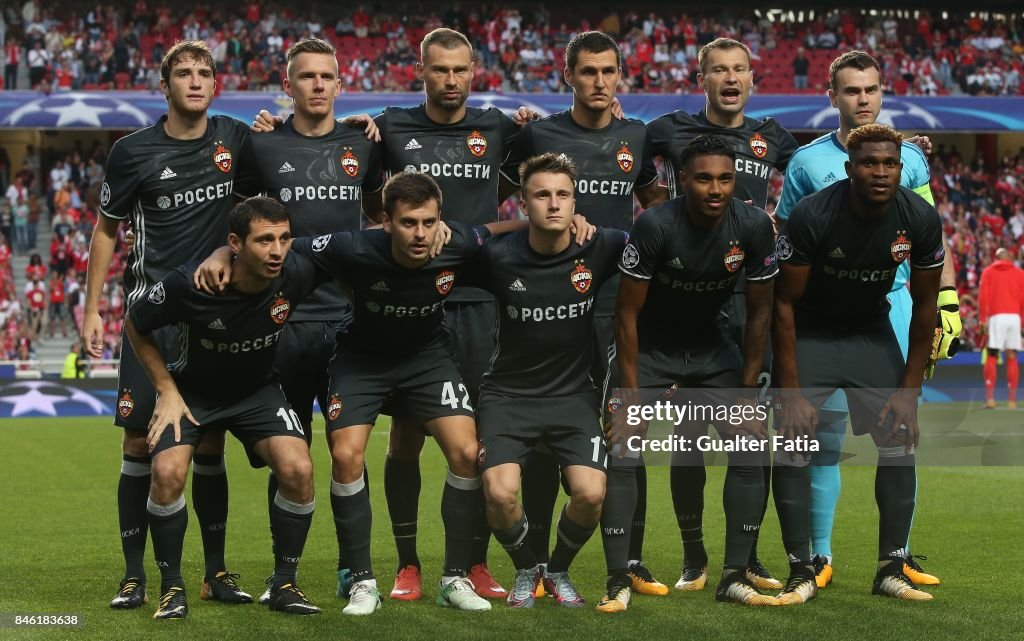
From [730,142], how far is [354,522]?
2735 millimetres

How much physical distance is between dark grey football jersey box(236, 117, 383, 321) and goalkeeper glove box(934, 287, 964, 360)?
2.94 meters

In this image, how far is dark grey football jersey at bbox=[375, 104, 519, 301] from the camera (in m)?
6.54

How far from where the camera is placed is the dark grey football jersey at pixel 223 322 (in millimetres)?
5742

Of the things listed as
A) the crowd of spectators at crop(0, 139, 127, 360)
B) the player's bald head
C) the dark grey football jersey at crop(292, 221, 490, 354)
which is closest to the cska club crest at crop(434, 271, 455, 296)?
the dark grey football jersey at crop(292, 221, 490, 354)

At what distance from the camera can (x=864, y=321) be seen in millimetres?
6164

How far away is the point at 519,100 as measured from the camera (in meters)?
25.9

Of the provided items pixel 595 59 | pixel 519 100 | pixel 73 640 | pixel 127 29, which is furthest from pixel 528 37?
pixel 73 640

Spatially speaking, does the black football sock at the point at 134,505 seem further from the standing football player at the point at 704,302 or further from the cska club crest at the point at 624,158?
the cska club crest at the point at 624,158

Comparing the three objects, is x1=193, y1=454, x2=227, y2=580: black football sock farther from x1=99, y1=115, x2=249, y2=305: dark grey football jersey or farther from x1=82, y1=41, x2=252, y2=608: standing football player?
x1=99, y1=115, x2=249, y2=305: dark grey football jersey

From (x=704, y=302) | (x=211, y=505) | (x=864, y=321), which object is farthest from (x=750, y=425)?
(x=211, y=505)

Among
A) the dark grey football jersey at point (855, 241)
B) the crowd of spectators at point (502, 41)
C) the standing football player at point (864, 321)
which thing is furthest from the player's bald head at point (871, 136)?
the crowd of spectators at point (502, 41)

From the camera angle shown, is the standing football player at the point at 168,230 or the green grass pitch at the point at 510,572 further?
the standing football player at the point at 168,230

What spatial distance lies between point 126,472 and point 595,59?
9.91ft

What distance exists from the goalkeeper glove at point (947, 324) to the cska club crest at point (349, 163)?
9.83 feet
